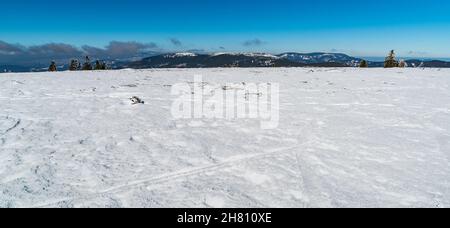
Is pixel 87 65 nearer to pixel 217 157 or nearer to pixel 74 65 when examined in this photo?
pixel 74 65

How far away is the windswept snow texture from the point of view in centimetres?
624

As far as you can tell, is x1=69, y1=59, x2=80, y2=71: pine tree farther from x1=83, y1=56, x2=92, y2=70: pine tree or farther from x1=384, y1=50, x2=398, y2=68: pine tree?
x1=384, y1=50, x2=398, y2=68: pine tree

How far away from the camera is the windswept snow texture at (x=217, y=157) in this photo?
20.5 ft

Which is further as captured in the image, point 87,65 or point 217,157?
point 87,65

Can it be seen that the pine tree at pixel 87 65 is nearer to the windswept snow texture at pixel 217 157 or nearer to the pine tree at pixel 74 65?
the pine tree at pixel 74 65

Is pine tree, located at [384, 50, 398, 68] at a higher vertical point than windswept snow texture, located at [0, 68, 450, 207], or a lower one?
higher

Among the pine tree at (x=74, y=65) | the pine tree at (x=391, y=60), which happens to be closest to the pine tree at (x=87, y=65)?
the pine tree at (x=74, y=65)

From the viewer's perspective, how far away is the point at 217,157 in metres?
8.30

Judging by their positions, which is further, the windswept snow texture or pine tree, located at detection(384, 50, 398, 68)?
pine tree, located at detection(384, 50, 398, 68)

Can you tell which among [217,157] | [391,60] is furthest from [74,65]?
[217,157]

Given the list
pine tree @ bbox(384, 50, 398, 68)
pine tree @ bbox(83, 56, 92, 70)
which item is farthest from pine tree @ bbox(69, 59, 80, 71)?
pine tree @ bbox(384, 50, 398, 68)

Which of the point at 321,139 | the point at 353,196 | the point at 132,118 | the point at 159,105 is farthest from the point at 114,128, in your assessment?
the point at 353,196

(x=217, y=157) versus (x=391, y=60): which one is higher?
(x=391, y=60)
